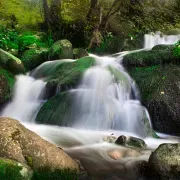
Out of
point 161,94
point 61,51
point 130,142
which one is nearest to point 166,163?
point 130,142

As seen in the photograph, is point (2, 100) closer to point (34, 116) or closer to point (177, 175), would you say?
point (34, 116)

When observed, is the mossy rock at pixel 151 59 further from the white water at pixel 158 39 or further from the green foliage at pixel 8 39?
the green foliage at pixel 8 39

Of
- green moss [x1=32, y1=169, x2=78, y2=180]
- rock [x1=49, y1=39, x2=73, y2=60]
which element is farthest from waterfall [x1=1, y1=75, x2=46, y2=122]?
green moss [x1=32, y1=169, x2=78, y2=180]

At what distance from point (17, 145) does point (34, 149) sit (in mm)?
255

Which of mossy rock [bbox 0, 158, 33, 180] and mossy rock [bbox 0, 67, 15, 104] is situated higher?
mossy rock [bbox 0, 67, 15, 104]

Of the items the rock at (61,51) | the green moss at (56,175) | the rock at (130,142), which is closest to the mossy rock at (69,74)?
the rock at (61,51)

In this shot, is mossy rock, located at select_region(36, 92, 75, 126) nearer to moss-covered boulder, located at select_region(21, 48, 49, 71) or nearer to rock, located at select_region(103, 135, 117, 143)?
rock, located at select_region(103, 135, 117, 143)

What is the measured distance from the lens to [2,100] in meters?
8.51

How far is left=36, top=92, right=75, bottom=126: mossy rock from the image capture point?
7.34 metres

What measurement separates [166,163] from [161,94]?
3.69 meters

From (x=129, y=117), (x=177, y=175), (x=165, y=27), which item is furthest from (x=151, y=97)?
(x=165, y=27)

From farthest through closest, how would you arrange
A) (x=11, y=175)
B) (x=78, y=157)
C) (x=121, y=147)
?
(x=121, y=147), (x=78, y=157), (x=11, y=175)

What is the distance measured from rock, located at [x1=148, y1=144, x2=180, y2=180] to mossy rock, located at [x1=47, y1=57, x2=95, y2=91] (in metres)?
3.95

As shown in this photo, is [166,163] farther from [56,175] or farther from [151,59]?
[151,59]
